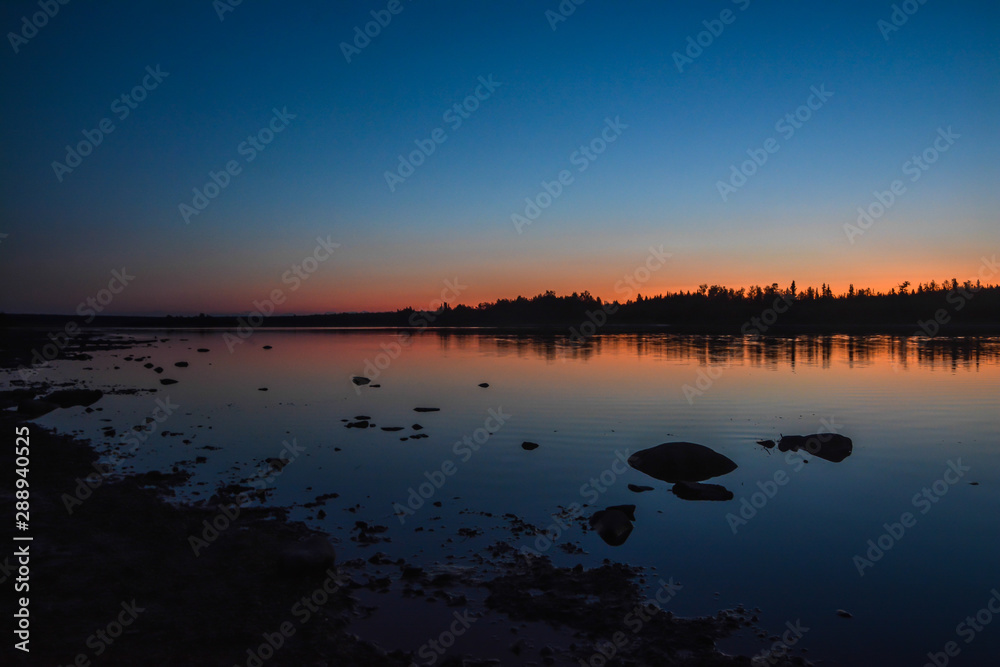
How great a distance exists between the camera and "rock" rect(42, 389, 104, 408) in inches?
970

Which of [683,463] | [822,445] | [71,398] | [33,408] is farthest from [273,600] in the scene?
[71,398]

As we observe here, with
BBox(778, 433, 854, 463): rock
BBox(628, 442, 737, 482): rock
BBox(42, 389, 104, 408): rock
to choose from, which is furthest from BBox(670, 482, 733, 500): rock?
BBox(42, 389, 104, 408): rock

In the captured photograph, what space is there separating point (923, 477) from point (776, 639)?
9.81 meters

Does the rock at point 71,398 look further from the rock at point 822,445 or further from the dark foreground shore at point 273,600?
the rock at point 822,445

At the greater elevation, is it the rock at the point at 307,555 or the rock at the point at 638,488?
the rock at the point at 307,555

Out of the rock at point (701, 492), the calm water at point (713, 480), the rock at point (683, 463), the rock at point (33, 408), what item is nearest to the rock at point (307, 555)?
the calm water at point (713, 480)

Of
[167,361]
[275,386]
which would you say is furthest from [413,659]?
[167,361]

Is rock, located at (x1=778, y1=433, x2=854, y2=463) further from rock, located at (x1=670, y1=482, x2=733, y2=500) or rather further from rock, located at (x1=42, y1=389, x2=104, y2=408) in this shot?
rock, located at (x1=42, y1=389, x2=104, y2=408)

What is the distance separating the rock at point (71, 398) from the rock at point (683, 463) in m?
23.1

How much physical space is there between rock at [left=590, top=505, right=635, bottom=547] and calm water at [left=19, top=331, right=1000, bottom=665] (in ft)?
0.75

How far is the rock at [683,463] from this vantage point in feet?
46.4

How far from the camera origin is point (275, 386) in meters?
32.4

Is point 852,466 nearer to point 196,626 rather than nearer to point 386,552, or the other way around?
point 386,552

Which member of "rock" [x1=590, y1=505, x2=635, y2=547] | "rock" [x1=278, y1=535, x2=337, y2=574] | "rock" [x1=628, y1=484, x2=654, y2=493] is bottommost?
"rock" [x1=628, y1=484, x2=654, y2=493]
